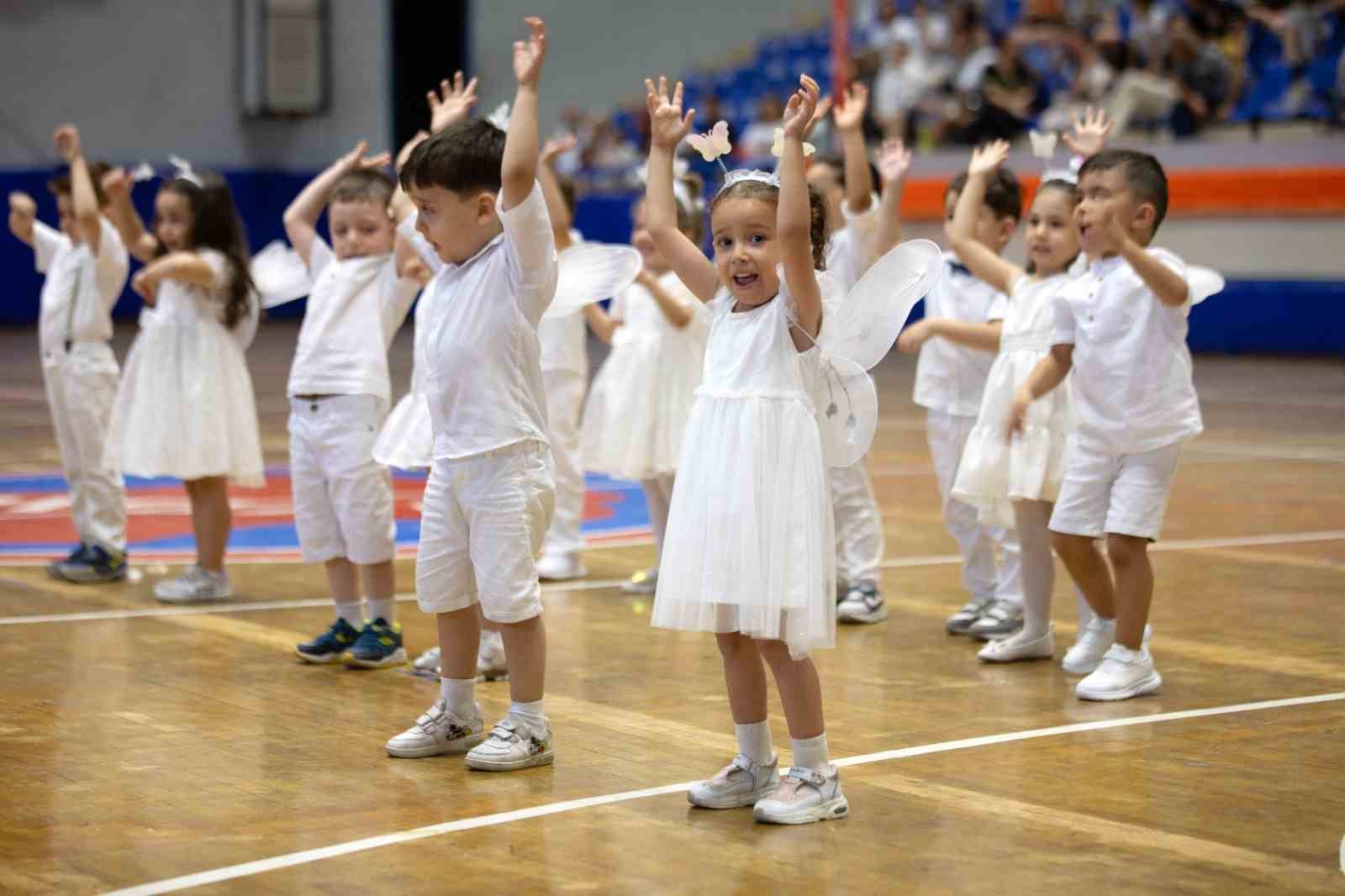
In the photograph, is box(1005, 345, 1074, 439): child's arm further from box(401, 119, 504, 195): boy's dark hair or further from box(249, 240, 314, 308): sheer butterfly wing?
box(249, 240, 314, 308): sheer butterfly wing

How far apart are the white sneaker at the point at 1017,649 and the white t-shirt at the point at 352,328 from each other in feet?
7.74

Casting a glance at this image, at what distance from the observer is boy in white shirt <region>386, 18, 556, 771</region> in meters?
5.03

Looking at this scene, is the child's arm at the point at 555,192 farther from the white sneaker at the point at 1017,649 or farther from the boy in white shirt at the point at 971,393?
the white sneaker at the point at 1017,649

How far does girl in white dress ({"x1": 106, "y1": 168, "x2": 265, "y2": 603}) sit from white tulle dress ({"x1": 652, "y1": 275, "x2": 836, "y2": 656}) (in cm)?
348

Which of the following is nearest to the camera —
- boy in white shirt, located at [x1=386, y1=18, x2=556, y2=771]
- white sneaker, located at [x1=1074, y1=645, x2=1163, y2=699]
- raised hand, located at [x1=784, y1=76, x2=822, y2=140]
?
raised hand, located at [x1=784, y1=76, x2=822, y2=140]

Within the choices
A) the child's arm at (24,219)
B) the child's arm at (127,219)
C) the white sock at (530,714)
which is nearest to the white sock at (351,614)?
the white sock at (530,714)

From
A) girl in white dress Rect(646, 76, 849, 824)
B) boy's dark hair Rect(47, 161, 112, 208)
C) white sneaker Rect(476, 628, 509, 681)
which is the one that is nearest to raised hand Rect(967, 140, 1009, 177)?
girl in white dress Rect(646, 76, 849, 824)

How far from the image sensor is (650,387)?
25.6 feet

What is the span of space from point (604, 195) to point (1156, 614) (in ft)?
57.7

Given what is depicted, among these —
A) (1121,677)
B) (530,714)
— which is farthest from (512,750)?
(1121,677)

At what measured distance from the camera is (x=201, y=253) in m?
7.64

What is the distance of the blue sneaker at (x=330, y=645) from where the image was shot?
248 inches

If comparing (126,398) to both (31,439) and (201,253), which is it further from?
(31,439)

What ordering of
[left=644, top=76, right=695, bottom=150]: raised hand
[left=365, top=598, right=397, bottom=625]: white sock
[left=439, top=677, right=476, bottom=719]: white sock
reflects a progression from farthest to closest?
1. [left=365, top=598, right=397, bottom=625]: white sock
2. [left=439, top=677, right=476, bottom=719]: white sock
3. [left=644, top=76, right=695, bottom=150]: raised hand
